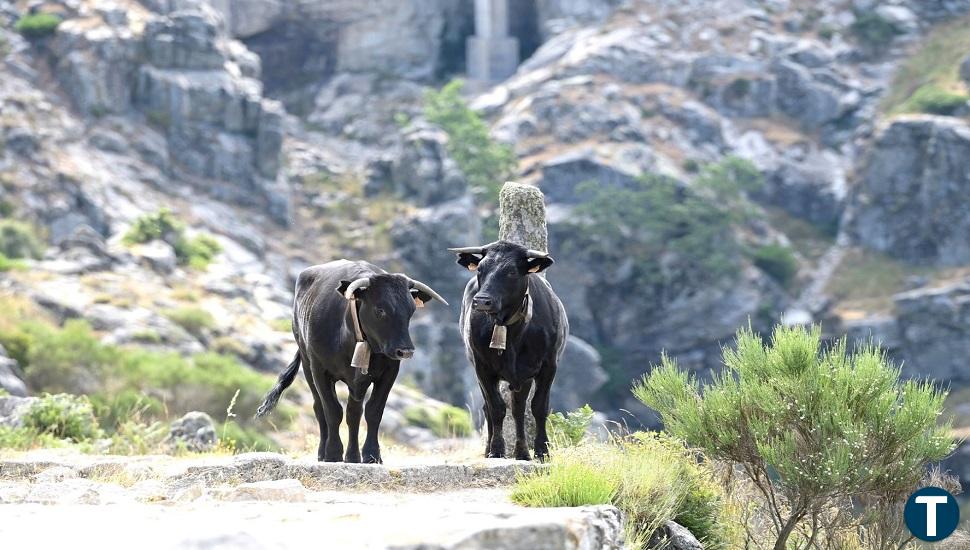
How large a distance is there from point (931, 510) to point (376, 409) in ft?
20.1

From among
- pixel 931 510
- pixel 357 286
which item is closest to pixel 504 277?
pixel 357 286

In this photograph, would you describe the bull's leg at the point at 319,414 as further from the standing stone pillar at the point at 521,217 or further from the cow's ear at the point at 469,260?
the standing stone pillar at the point at 521,217

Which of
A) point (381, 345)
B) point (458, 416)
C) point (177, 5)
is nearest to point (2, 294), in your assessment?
point (458, 416)

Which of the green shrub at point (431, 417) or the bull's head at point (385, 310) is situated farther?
the green shrub at point (431, 417)

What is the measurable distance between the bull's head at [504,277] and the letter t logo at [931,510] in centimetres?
505

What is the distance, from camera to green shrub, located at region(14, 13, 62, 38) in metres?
69.6

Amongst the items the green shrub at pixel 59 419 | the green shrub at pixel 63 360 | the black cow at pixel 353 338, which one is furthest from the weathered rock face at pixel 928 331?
the black cow at pixel 353 338

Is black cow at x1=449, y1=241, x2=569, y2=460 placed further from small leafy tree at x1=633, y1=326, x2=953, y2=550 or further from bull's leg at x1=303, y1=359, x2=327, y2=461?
small leafy tree at x1=633, y1=326, x2=953, y2=550

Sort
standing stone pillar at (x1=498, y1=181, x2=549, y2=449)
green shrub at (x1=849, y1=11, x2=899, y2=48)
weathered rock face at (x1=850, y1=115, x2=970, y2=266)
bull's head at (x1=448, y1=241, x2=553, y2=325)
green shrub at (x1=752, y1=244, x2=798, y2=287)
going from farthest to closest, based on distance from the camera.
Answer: green shrub at (x1=849, y1=11, x2=899, y2=48), weathered rock face at (x1=850, y1=115, x2=970, y2=266), green shrub at (x1=752, y1=244, x2=798, y2=287), standing stone pillar at (x1=498, y1=181, x2=549, y2=449), bull's head at (x1=448, y1=241, x2=553, y2=325)

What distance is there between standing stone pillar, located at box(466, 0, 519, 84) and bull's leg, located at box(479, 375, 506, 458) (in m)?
77.8

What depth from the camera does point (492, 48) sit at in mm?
90812

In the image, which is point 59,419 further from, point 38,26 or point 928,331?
point 928,331

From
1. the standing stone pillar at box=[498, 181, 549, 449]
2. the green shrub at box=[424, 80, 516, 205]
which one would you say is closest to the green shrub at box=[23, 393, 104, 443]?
the standing stone pillar at box=[498, 181, 549, 449]

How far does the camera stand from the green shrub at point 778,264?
7381 centimetres
